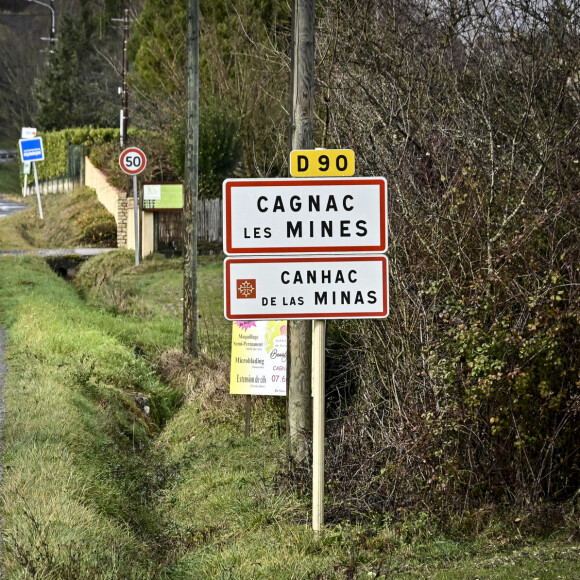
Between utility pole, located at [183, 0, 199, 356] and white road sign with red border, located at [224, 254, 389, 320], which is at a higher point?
utility pole, located at [183, 0, 199, 356]

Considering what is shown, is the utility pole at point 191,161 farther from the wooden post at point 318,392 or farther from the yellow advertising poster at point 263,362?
the wooden post at point 318,392

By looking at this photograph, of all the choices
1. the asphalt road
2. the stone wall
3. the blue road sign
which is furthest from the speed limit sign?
the asphalt road

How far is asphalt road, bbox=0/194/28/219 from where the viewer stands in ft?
131

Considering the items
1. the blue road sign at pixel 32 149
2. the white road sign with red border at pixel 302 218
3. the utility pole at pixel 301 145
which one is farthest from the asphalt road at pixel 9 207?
the white road sign with red border at pixel 302 218

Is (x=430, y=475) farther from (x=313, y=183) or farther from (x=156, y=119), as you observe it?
(x=156, y=119)

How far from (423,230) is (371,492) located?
1.98 meters

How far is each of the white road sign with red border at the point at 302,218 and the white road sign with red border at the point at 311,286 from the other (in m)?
0.08

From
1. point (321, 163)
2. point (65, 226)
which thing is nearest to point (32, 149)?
point (65, 226)

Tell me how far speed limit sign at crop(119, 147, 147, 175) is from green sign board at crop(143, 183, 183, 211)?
1545mm

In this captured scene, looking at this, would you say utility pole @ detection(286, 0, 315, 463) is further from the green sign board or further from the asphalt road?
the asphalt road

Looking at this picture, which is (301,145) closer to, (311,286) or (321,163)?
(321,163)

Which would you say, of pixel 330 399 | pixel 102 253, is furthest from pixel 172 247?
pixel 330 399

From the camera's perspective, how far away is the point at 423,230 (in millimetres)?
8023

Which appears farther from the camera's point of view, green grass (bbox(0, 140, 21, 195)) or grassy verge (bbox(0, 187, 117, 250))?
green grass (bbox(0, 140, 21, 195))
